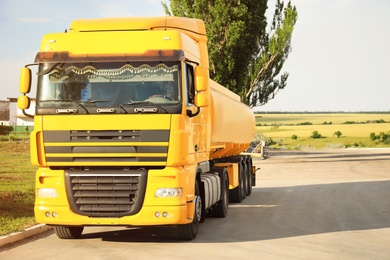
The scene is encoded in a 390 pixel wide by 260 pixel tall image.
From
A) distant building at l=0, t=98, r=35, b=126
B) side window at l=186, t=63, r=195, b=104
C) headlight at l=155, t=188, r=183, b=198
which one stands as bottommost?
headlight at l=155, t=188, r=183, b=198

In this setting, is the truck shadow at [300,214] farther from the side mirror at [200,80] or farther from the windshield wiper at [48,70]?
the windshield wiper at [48,70]

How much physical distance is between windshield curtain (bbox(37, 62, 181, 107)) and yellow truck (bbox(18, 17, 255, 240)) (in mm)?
17

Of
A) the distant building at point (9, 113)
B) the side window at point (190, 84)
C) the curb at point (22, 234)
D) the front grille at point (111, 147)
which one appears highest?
the distant building at point (9, 113)

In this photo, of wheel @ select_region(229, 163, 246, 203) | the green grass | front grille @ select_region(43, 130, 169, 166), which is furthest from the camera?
wheel @ select_region(229, 163, 246, 203)

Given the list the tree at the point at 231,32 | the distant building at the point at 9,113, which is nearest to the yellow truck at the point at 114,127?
the tree at the point at 231,32

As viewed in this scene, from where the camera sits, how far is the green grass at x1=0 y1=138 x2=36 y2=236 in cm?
1495

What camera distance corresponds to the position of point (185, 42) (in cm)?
1349

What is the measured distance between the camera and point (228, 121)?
18.4 m

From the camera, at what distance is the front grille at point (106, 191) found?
12500mm

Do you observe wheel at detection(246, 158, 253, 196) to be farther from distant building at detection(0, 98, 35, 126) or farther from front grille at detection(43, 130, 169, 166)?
distant building at detection(0, 98, 35, 126)

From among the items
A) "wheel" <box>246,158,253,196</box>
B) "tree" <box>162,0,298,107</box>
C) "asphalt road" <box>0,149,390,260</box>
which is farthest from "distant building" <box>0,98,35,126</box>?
"asphalt road" <box>0,149,390,260</box>

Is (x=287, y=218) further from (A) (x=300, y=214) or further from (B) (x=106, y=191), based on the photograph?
(B) (x=106, y=191)

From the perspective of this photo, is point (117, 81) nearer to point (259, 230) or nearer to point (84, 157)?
point (84, 157)

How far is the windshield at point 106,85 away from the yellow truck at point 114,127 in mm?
17
